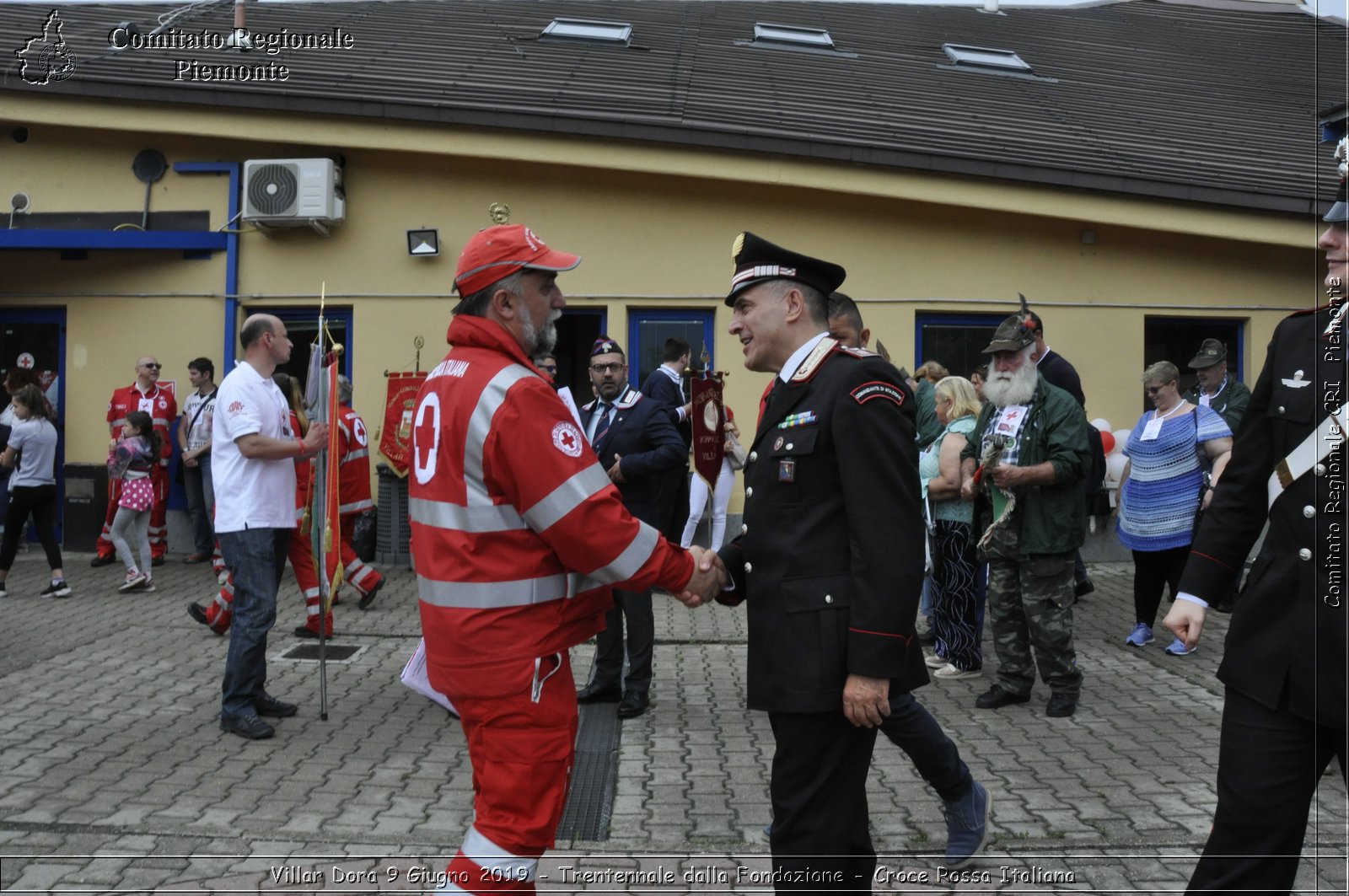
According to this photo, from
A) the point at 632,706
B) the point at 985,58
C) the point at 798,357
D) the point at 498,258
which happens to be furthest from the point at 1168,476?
the point at 985,58

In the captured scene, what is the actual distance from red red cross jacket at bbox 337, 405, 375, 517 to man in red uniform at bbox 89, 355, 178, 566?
11.2 ft

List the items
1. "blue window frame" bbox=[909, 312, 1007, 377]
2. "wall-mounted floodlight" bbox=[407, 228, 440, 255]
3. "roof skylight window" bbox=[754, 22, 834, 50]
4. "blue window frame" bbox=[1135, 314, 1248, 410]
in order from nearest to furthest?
1. "wall-mounted floodlight" bbox=[407, 228, 440, 255]
2. "blue window frame" bbox=[909, 312, 1007, 377]
3. "blue window frame" bbox=[1135, 314, 1248, 410]
4. "roof skylight window" bbox=[754, 22, 834, 50]

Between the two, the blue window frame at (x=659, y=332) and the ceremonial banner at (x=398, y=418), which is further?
the blue window frame at (x=659, y=332)

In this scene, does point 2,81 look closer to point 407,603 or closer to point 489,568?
point 407,603

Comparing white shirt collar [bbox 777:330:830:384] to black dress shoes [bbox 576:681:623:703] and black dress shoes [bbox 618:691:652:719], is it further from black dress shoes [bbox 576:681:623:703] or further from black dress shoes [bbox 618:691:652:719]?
black dress shoes [bbox 576:681:623:703]

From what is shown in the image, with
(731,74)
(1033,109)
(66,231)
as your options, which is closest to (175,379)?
(66,231)

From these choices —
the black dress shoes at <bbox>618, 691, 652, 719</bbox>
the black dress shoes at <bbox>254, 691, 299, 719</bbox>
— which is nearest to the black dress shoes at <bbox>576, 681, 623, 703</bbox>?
the black dress shoes at <bbox>618, 691, 652, 719</bbox>

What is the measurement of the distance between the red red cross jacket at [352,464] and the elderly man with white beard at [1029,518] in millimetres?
5119

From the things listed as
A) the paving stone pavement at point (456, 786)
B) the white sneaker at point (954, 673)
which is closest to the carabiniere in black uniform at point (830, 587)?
the paving stone pavement at point (456, 786)

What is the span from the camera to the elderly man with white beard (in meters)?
6.38

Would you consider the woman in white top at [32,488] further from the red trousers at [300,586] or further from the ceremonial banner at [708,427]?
the ceremonial banner at [708,427]

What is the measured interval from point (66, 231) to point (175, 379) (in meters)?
1.88

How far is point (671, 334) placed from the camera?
12.5 m

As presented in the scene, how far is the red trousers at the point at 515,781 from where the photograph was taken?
312 cm
